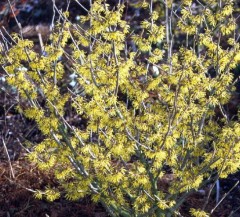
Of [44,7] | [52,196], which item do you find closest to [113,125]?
[52,196]

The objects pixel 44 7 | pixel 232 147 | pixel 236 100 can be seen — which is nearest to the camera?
pixel 232 147

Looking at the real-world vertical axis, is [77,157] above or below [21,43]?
below

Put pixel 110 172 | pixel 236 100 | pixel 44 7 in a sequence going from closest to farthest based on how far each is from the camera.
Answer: pixel 110 172, pixel 236 100, pixel 44 7

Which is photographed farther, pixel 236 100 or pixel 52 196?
pixel 236 100

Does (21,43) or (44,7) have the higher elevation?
(21,43)

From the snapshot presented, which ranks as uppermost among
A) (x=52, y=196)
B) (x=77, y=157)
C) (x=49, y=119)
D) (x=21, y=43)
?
(x=21, y=43)

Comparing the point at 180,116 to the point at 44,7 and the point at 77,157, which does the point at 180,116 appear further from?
the point at 44,7

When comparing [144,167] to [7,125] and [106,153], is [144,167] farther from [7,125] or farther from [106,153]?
[7,125]

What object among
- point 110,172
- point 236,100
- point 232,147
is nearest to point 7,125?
point 236,100

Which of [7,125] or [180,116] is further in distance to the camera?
[7,125]
